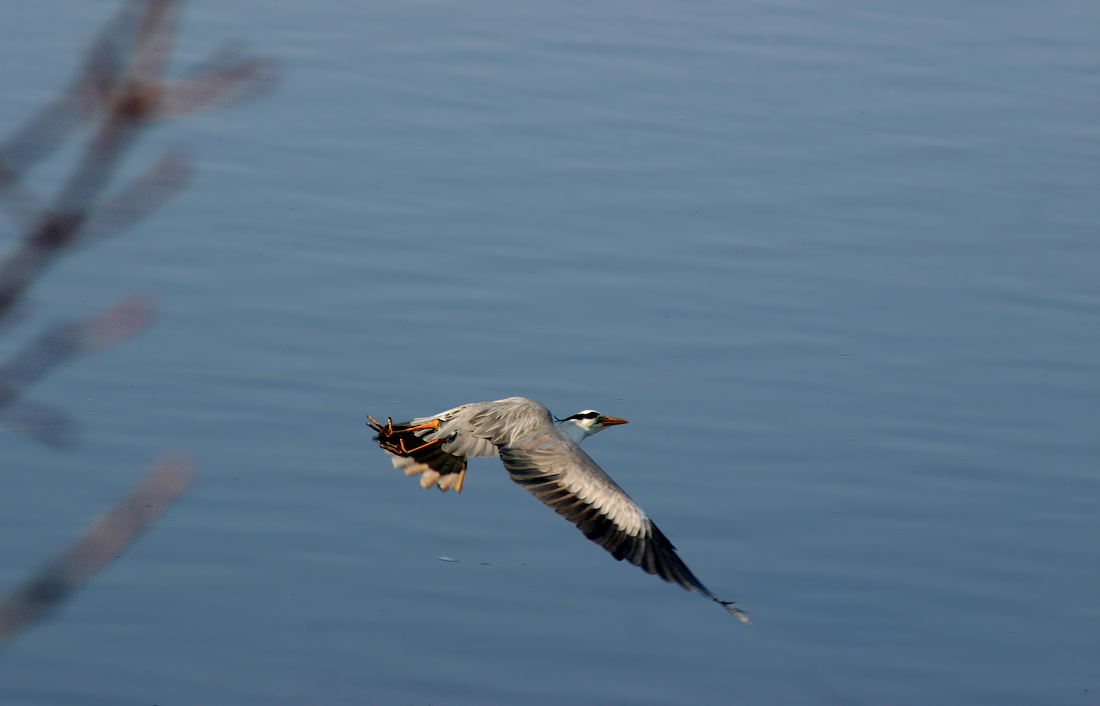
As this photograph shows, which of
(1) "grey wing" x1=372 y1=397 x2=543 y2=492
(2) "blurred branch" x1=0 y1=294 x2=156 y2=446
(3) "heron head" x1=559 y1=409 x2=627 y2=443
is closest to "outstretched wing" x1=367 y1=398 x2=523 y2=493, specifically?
(1) "grey wing" x1=372 y1=397 x2=543 y2=492

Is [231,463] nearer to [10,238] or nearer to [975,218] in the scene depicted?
[10,238]

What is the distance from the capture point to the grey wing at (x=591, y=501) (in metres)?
6.46

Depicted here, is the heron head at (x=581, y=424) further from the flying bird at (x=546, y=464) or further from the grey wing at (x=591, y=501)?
the grey wing at (x=591, y=501)

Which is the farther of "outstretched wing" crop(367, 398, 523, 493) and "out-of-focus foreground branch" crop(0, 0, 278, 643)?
"outstretched wing" crop(367, 398, 523, 493)

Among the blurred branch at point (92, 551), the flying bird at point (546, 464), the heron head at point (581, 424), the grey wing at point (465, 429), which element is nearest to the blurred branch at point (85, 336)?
the blurred branch at point (92, 551)

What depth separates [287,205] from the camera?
1073 cm

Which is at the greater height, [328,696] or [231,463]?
[231,463]

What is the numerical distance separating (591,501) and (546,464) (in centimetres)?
35

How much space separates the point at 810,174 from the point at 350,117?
14.0 ft

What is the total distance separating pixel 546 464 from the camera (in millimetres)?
6883

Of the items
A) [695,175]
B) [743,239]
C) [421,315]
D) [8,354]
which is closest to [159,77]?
[8,354]

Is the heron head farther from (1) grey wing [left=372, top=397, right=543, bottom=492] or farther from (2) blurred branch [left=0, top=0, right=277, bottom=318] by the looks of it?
(2) blurred branch [left=0, top=0, right=277, bottom=318]

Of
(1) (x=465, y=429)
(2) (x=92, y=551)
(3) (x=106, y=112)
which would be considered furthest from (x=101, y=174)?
(1) (x=465, y=429)

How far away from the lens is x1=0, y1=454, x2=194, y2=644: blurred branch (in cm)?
132
